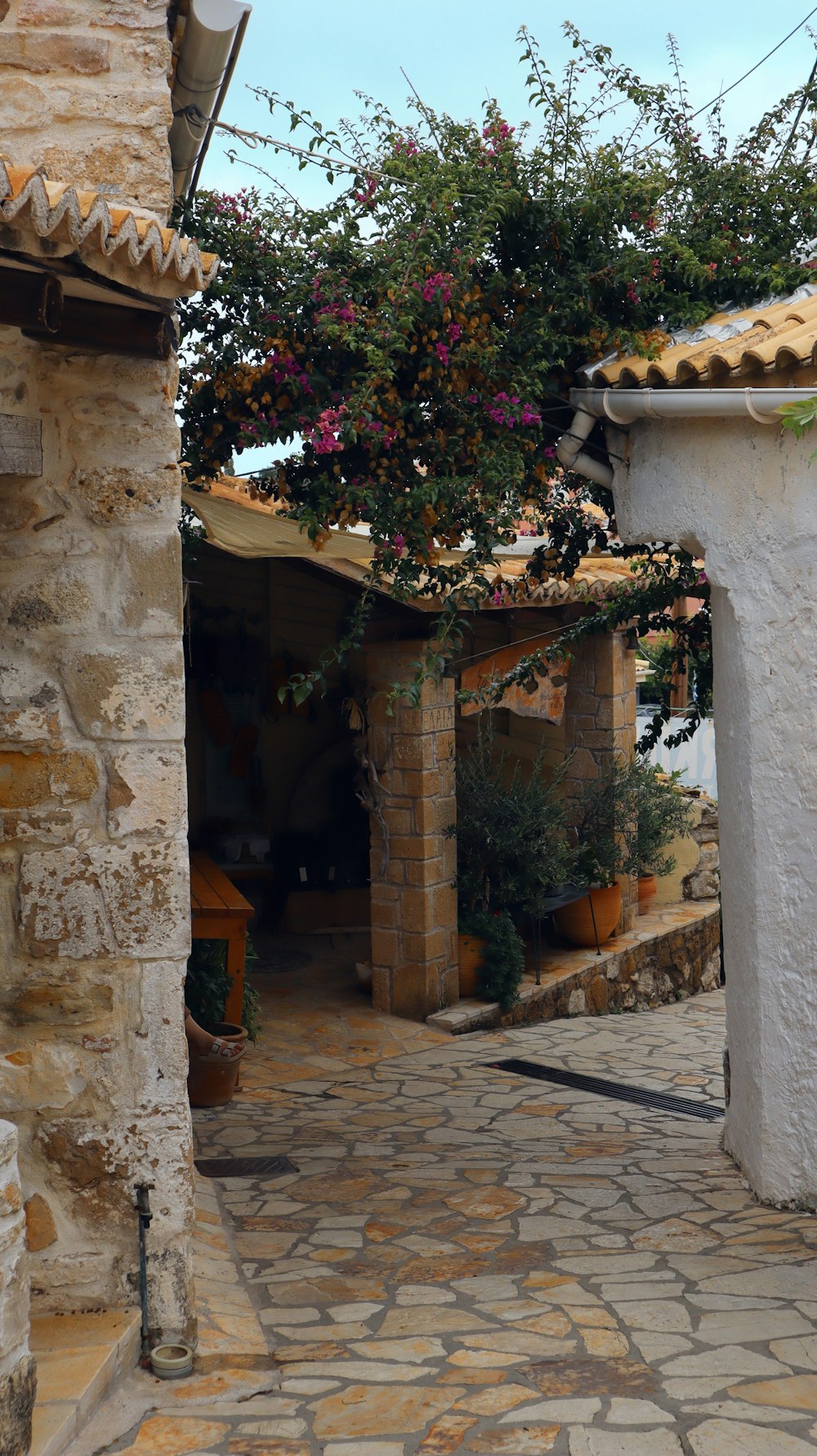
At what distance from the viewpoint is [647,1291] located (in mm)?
4070

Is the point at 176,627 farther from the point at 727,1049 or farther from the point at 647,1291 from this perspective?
the point at 727,1049

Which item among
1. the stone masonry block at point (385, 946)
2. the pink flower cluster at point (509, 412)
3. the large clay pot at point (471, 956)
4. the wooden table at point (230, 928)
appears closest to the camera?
the pink flower cluster at point (509, 412)

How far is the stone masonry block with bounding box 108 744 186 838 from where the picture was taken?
341cm

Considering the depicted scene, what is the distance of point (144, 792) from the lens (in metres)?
3.42

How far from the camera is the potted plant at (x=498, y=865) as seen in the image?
8375 mm

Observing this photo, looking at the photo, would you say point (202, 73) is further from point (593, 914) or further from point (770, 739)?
point (593, 914)

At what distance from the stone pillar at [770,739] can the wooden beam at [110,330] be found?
239 centimetres

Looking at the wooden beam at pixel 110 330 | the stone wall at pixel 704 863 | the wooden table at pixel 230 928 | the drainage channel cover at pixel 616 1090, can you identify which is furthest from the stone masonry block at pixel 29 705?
the stone wall at pixel 704 863

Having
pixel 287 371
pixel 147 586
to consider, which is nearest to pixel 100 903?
pixel 147 586

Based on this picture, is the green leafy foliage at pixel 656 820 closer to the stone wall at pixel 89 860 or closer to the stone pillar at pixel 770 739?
the stone pillar at pixel 770 739

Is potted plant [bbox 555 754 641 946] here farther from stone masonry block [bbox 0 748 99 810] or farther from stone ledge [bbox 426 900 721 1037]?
stone masonry block [bbox 0 748 99 810]

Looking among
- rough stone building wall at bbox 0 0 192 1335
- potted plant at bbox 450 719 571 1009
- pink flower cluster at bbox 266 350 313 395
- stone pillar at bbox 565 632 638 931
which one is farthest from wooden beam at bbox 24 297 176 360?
stone pillar at bbox 565 632 638 931

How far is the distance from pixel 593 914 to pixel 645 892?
1571 millimetres

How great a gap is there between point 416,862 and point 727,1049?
9.30 ft
